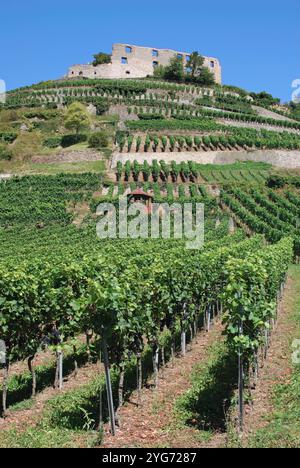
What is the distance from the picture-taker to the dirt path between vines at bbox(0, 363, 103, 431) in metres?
10.1

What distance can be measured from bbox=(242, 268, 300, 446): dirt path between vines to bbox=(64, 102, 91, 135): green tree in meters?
56.9

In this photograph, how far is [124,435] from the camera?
31.1ft

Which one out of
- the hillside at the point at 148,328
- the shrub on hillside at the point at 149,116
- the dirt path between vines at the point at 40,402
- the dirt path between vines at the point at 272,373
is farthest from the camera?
the shrub on hillside at the point at 149,116

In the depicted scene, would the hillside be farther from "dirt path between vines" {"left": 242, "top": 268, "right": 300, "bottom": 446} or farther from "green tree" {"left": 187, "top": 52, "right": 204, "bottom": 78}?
"green tree" {"left": 187, "top": 52, "right": 204, "bottom": 78}

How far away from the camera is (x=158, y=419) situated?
1023 centimetres

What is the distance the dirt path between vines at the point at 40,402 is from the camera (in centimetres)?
1014

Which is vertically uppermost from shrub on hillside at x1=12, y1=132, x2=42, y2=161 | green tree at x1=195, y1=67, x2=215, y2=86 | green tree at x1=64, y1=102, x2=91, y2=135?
green tree at x1=195, y1=67, x2=215, y2=86

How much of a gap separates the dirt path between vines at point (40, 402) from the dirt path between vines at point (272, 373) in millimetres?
4227

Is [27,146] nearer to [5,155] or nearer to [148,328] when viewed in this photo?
[5,155]

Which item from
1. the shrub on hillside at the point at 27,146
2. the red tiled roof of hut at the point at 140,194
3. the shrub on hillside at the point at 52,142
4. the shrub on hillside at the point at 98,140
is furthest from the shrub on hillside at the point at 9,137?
the red tiled roof of hut at the point at 140,194

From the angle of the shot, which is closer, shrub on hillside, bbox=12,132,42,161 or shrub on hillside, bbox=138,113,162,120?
shrub on hillside, bbox=12,132,42,161

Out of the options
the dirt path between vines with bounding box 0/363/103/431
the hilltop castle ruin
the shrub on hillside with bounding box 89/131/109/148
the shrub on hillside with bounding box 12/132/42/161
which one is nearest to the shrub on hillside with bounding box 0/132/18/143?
the shrub on hillside with bounding box 12/132/42/161

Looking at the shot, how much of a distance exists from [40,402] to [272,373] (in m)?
5.80

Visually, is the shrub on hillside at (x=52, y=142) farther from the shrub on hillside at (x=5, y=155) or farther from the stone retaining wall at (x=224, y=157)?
the stone retaining wall at (x=224, y=157)
